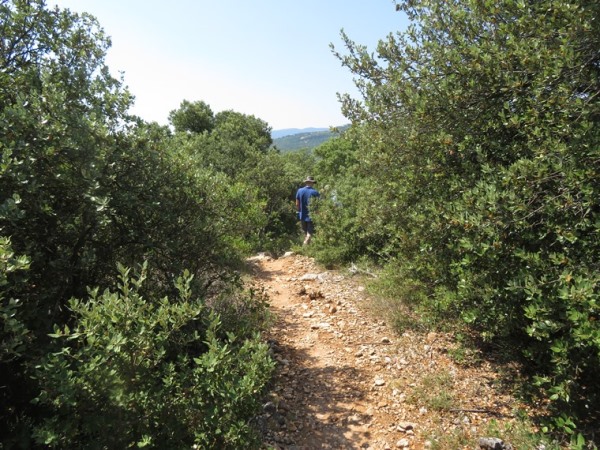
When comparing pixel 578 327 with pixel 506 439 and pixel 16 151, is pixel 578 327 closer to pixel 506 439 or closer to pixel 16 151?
pixel 506 439

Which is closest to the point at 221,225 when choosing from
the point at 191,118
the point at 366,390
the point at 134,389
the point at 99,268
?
the point at 99,268

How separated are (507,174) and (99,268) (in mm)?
4485

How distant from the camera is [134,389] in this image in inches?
113

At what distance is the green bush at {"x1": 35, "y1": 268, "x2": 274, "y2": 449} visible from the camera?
2533 mm

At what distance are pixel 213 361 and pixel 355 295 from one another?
4712 millimetres

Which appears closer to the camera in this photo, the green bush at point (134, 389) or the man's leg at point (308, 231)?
the green bush at point (134, 389)

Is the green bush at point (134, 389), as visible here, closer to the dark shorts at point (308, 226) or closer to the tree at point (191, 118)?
the dark shorts at point (308, 226)

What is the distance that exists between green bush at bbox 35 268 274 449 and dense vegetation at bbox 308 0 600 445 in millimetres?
2550

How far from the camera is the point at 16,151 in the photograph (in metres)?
3.20

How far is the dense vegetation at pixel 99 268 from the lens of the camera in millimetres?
2641

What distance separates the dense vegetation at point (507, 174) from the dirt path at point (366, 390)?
2.09 ft

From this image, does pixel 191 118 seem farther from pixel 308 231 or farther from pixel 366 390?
pixel 366 390

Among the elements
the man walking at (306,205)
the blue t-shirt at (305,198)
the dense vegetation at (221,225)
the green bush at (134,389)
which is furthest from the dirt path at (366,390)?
the blue t-shirt at (305,198)

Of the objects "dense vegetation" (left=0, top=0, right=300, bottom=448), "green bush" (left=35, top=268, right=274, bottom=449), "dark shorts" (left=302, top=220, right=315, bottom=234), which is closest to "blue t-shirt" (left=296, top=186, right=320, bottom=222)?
"dark shorts" (left=302, top=220, right=315, bottom=234)
